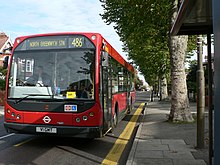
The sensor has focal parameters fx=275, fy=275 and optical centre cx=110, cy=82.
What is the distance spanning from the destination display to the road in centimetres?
265

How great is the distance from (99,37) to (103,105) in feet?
5.83

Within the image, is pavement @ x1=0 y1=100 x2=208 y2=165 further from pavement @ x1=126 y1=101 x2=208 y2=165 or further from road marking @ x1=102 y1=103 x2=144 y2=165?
road marking @ x1=102 y1=103 x2=144 y2=165

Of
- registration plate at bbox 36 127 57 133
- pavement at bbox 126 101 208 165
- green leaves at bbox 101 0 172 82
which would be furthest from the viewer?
green leaves at bbox 101 0 172 82

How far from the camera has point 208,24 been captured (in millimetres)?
4680

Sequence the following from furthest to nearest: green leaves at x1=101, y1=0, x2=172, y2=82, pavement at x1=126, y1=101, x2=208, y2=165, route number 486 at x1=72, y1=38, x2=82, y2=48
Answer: green leaves at x1=101, y1=0, x2=172, y2=82 < route number 486 at x1=72, y1=38, x2=82, y2=48 < pavement at x1=126, y1=101, x2=208, y2=165

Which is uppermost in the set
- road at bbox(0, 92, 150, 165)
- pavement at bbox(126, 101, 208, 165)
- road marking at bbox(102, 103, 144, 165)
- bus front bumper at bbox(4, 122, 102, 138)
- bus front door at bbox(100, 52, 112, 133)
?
bus front door at bbox(100, 52, 112, 133)

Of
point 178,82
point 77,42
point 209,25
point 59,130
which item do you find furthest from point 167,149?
point 178,82

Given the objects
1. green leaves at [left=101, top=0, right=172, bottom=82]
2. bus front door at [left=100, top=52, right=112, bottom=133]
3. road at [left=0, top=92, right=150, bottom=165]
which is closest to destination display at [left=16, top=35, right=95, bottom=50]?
bus front door at [left=100, top=52, right=112, bottom=133]

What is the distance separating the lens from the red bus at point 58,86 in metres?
6.74

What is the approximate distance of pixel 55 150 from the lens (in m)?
7.04

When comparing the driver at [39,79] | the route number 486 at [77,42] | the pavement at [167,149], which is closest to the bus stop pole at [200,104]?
the pavement at [167,149]

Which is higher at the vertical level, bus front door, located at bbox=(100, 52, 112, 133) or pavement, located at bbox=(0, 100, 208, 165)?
bus front door, located at bbox=(100, 52, 112, 133)

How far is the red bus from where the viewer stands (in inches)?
265

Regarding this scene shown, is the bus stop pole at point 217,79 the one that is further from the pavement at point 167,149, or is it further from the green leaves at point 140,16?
the green leaves at point 140,16
